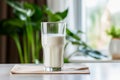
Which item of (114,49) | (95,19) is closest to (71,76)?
(114,49)

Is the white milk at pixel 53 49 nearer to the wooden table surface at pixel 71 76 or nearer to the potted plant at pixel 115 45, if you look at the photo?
the wooden table surface at pixel 71 76

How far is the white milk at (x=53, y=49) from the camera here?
106 centimetres

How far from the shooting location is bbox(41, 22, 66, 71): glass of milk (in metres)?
1.06

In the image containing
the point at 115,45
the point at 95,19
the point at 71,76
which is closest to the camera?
the point at 71,76

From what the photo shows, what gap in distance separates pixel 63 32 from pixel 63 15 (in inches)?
51.0

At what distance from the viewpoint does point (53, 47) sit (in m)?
1.07

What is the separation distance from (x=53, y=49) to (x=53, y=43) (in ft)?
0.07

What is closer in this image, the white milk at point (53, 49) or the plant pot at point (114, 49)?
the white milk at point (53, 49)

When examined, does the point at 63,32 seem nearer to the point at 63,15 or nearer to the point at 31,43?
the point at 63,15

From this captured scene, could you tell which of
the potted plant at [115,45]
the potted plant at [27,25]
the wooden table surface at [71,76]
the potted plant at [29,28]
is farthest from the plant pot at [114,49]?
the wooden table surface at [71,76]

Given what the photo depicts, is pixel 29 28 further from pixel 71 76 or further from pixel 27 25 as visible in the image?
pixel 71 76

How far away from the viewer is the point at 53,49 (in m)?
1.07

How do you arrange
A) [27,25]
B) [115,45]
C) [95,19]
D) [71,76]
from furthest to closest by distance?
1. [95,19]
2. [115,45]
3. [27,25]
4. [71,76]

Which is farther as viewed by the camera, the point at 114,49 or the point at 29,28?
the point at 114,49
